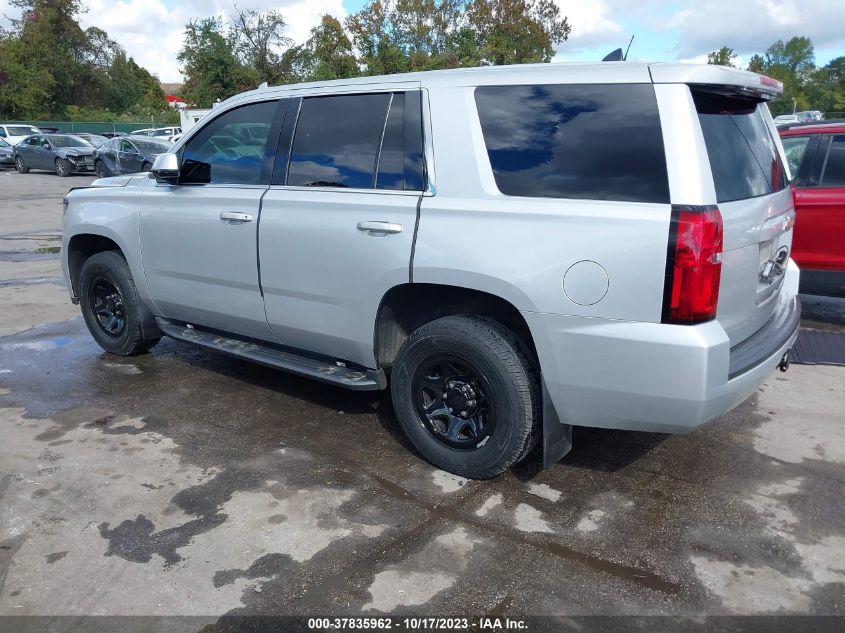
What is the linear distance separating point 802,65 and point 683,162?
419 ft

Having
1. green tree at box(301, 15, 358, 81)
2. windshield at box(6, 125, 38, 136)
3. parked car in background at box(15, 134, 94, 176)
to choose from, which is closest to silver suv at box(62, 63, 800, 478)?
parked car in background at box(15, 134, 94, 176)

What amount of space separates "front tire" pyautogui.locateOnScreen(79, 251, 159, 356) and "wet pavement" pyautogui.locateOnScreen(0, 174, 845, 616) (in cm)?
57

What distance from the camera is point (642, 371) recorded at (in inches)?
118

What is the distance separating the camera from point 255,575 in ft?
9.66

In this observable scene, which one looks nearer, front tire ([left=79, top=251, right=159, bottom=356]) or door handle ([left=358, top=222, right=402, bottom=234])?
door handle ([left=358, top=222, right=402, bottom=234])

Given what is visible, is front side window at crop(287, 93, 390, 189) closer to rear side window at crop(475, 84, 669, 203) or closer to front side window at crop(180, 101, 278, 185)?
front side window at crop(180, 101, 278, 185)

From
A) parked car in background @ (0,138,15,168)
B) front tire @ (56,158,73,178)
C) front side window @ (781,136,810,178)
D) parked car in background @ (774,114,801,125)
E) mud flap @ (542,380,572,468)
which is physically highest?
parked car in background @ (774,114,801,125)

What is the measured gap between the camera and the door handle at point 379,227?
3621mm

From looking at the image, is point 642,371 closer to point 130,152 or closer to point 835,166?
point 835,166

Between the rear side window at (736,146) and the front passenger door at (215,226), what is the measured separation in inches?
97.1

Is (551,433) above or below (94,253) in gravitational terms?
below

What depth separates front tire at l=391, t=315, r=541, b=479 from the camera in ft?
11.1

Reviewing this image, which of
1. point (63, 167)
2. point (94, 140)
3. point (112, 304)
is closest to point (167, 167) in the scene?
point (112, 304)

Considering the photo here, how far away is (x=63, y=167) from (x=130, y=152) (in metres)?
6.78
